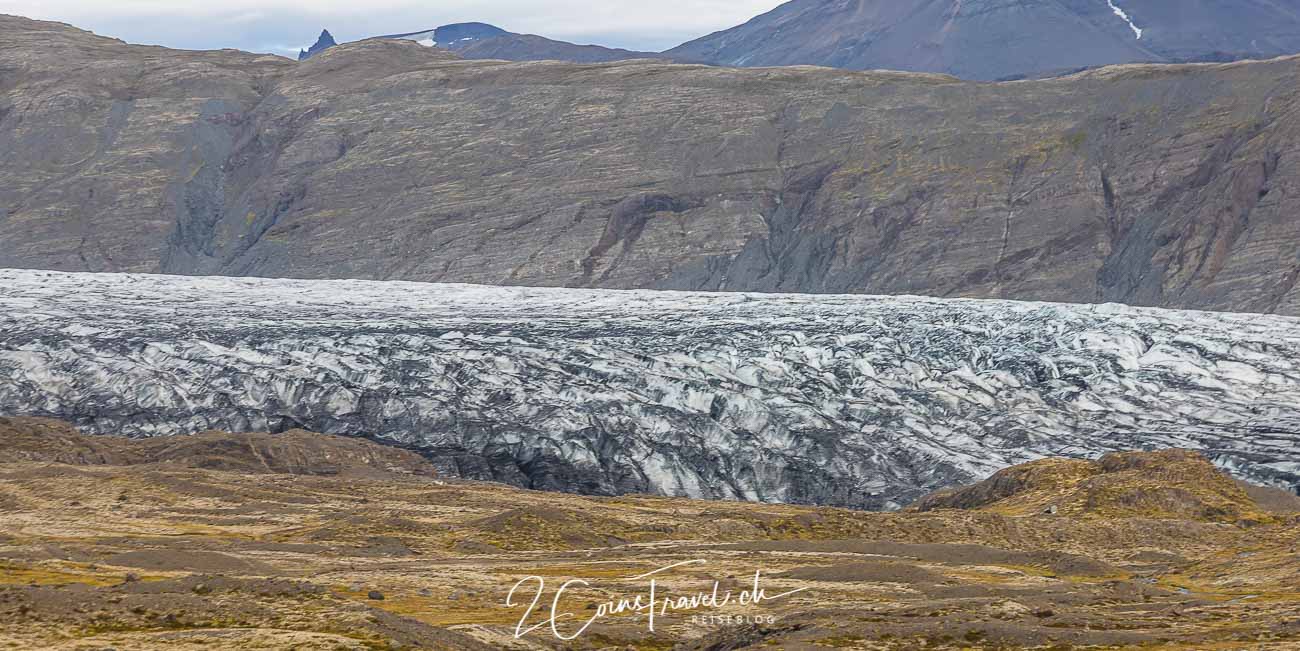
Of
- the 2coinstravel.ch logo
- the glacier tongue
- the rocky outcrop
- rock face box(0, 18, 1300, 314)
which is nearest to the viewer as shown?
the 2coinstravel.ch logo

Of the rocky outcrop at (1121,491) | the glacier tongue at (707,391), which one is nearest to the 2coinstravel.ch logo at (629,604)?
the rocky outcrop at (1121,491)

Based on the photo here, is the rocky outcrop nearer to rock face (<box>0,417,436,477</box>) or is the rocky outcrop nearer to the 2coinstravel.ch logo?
the 2coinstravel.ch logo

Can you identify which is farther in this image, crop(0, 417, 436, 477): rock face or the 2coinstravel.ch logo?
crop(0, 417, 436, 477): rock face

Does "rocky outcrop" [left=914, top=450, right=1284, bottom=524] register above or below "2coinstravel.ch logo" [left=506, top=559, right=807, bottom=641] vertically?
below

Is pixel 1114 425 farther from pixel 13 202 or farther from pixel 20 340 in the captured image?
pixel 13 202

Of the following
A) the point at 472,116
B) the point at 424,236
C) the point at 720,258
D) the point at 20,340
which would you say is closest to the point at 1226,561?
the point at 20,340

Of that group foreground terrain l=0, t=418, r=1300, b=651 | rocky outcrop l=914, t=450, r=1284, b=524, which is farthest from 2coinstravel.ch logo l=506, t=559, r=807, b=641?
rocky outcrop l=914, t=450, r=1284, b=524

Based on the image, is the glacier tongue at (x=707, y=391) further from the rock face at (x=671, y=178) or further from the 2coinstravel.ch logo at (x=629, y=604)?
the rock face at (x=671, y=178)
